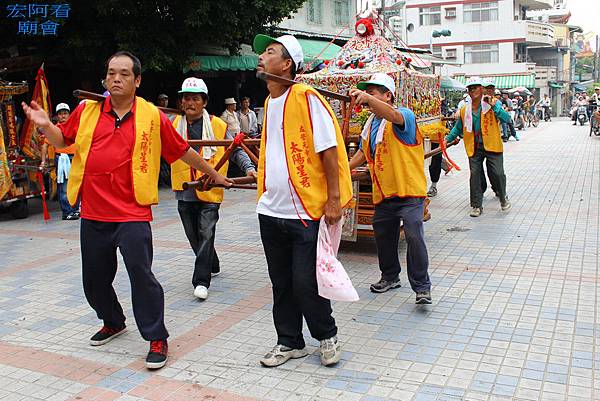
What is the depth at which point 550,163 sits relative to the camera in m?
13.6

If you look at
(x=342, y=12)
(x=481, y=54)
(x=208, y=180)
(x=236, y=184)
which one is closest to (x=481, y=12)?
(x=481, y=54)

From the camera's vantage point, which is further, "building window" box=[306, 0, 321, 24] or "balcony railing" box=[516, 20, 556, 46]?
"balcony railing" box=[516, 20, 556, 46]

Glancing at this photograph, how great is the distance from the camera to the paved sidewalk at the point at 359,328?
138 inches

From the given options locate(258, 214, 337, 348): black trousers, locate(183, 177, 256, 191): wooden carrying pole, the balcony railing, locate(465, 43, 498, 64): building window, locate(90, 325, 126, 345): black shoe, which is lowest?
locate(90, 325, 126, 345): black shoe

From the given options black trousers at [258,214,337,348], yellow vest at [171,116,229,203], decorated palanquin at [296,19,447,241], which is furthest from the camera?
decorated palanquin at [296,19,447,241]

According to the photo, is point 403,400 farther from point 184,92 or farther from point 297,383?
point 184,92

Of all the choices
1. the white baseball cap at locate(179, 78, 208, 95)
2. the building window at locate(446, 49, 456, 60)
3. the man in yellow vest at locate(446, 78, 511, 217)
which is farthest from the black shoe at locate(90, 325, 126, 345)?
the building window at locate(446, 49, 456, 60)

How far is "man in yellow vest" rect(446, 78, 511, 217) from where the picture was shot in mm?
8031

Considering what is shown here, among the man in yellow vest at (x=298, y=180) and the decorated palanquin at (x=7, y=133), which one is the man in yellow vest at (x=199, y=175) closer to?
the man in yellow vest at (x=298, y=180)

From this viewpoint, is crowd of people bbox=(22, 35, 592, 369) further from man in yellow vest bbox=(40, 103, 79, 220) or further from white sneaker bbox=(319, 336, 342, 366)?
man in yellow vest bbox=(40, 103, 79, 220)

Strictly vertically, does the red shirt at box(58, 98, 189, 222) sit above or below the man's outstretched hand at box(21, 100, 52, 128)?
below

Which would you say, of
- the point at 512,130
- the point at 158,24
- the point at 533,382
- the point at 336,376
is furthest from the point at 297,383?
the point at 512,130

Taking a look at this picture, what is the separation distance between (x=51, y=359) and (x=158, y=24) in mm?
8045

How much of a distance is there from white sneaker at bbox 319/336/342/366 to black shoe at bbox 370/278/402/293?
1462 mm
